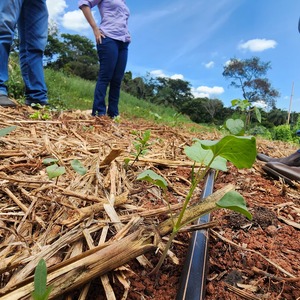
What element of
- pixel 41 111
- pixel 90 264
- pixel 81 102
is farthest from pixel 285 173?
pixel 81 102

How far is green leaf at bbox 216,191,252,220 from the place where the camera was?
0.43 meters

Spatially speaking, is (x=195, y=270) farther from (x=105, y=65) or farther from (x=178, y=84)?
(x=178, y=84)

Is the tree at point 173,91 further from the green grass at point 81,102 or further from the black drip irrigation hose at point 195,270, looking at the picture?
the black drip irrigation hose at point 195,270

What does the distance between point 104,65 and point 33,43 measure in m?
0.62

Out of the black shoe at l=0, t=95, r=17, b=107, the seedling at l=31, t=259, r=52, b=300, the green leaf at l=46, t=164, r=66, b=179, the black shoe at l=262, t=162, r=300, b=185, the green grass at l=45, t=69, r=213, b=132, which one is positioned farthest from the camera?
the green grass at l=45, t=69, r=213, b=132

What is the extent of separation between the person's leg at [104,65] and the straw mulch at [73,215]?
4.56 ft

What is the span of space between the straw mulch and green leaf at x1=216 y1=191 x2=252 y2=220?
0.48ft

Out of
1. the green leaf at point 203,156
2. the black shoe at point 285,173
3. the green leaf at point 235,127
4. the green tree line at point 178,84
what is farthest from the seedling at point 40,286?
the green tree line at point 178,84

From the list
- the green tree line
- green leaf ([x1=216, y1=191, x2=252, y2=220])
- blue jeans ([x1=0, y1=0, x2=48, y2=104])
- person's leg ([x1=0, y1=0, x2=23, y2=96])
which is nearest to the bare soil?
green leaf ([x1=216, y1=191, x2=252, y2=220])

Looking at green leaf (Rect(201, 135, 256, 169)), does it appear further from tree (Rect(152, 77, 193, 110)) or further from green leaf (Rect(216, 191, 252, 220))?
tree (Rect(152, 77, 193, 110))

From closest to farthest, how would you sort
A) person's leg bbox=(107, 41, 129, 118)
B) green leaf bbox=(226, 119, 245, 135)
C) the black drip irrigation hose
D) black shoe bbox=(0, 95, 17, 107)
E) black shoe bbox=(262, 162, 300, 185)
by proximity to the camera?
the black drip irrigation hose → green leaf bbox=(226, 119, 245, 135) → black shoe bbox=(262, 162, 300, 185) → black shoe bbox=(0, 95, 17, 107) → person's leg bbox=(107, 41, 129, 118)

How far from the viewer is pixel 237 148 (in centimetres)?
43

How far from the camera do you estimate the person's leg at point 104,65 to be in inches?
96.0

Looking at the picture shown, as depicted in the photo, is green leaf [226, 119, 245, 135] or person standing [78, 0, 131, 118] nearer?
green leaf [226, 119, 245, 135]
